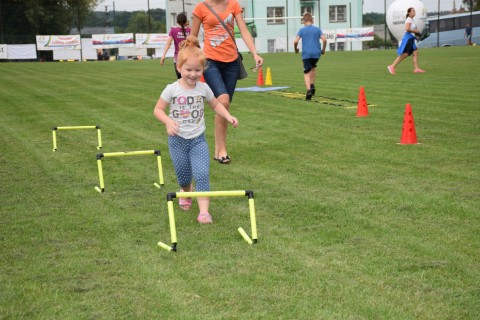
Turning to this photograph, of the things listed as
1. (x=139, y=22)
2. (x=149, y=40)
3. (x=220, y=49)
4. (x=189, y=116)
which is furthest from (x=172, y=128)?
(x=139, y=22)

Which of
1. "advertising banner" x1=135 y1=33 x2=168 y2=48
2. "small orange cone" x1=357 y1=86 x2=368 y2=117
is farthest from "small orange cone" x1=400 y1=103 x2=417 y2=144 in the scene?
"advertising banner" x1=135 y1=33 x2=168 y2=48

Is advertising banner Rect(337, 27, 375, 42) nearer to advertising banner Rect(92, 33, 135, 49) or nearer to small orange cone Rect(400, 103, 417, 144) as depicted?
advertising banner Rect(92, 33, 135, 49)

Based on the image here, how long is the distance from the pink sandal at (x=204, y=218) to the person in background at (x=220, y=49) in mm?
2759

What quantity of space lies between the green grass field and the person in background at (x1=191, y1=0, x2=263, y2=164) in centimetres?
55

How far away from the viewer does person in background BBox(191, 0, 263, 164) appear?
8453 millimetres

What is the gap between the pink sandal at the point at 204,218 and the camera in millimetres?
5664

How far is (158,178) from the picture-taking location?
7574mm

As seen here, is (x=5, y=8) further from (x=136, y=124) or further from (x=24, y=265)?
(x=24, y=265)

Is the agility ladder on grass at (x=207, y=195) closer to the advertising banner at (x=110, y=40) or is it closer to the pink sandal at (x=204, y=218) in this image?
the pink sandal at (x=204, y=218)

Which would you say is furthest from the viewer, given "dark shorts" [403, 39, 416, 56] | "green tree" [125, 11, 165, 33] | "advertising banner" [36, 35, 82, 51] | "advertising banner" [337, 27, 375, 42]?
"green tree" [125, 11, 165, 33]

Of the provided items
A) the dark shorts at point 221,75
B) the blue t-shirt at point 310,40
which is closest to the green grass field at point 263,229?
the dark shorts at point 221,75

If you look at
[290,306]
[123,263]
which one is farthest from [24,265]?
[290,306]

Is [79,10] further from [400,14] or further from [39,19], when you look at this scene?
[400,14]

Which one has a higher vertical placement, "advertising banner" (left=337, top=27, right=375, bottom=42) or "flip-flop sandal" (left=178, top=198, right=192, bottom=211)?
"advertising banner" (left=337, top=27, right=375, bottom=42)
